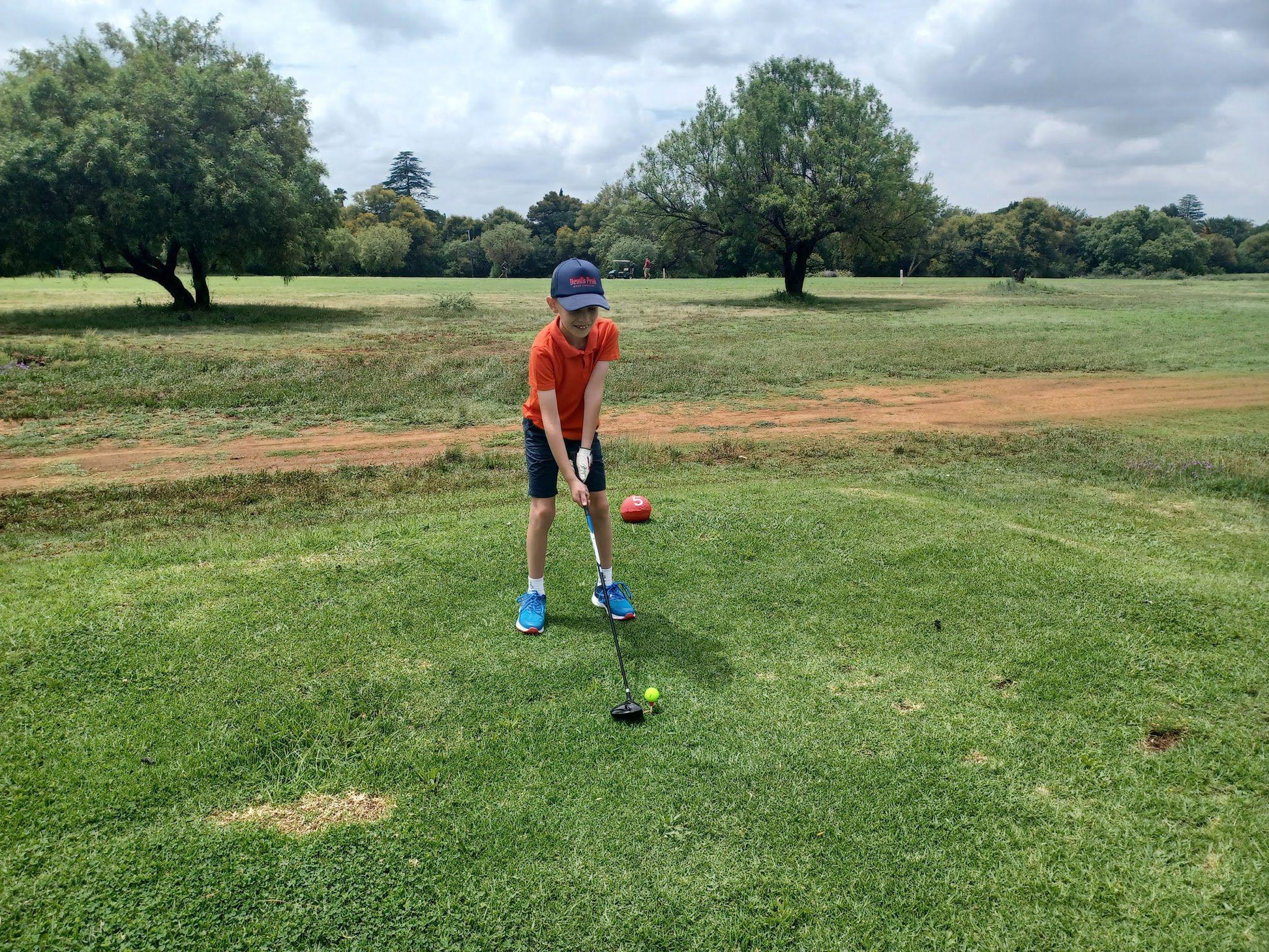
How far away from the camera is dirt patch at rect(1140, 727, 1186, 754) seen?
13.4 feet

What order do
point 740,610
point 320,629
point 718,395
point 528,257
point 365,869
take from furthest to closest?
point 528,257 < point 718,395 < point 740,610 < point 320,629 < point 365,869

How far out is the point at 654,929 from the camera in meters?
3.10

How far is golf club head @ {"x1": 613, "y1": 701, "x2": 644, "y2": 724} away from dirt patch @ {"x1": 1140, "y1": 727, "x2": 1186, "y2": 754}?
2.51m

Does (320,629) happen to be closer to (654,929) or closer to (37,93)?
(654,929)

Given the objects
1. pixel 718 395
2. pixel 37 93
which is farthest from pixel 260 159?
pixel 718 395

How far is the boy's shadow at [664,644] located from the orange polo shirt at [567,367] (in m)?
1.23

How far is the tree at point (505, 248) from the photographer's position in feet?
300

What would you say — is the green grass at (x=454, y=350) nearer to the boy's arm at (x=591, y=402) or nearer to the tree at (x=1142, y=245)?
the boy's arm at (x=591, y=402)

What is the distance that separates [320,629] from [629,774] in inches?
92.8

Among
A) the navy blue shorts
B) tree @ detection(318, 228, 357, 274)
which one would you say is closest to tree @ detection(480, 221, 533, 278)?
tree @ detection(318, 228, 357, 274)

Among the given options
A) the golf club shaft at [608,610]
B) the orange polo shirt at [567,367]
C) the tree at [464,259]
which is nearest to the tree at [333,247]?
the orange polo shirt at [567,367]

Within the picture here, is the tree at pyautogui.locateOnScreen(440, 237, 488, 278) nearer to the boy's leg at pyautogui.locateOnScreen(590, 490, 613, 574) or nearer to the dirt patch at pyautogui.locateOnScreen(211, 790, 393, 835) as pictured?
the boy's leg at pyautogui.locateOnScreen(590, 490, 613, 574)

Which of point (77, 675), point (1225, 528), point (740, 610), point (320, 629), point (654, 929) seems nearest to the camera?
point (654, 929)

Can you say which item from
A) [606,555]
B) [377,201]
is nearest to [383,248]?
[377,201]
